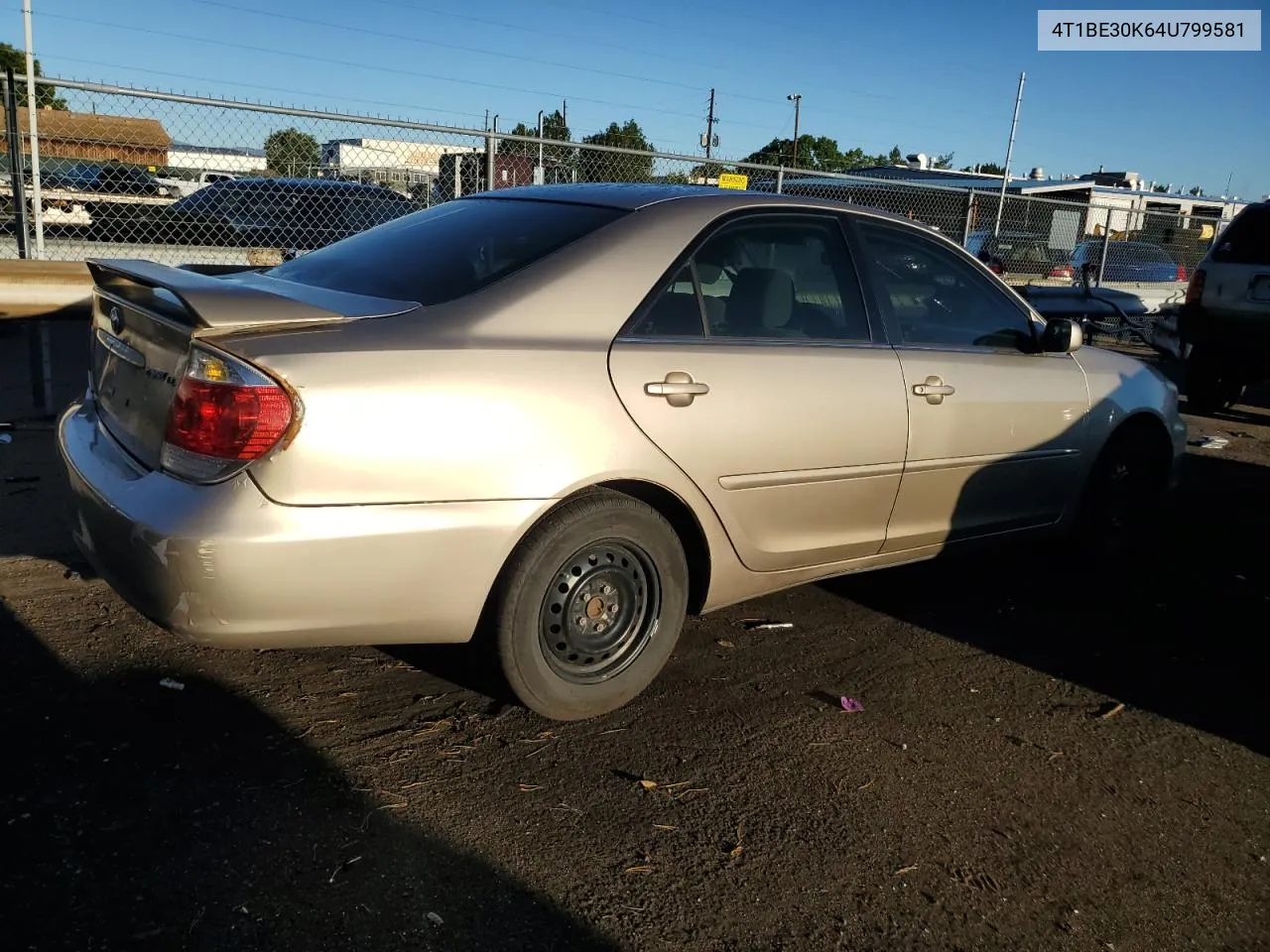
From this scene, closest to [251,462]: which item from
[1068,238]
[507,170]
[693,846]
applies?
[693,846]

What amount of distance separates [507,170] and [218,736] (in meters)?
7.19

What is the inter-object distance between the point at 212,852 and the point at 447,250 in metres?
1.95

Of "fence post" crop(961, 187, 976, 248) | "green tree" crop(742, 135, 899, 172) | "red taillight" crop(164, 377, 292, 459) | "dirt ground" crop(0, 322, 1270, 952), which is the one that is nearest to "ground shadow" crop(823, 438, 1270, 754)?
"dirt ground" crop(0, 322, 1270, 952)

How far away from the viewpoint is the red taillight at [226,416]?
256 centimetres

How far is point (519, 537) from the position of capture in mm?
2943

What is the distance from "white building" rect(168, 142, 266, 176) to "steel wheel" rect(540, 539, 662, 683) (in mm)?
5632

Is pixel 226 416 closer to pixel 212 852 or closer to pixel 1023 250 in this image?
pixel 212 852

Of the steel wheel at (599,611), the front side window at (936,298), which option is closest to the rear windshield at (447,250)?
the steel wheel at (599,611)

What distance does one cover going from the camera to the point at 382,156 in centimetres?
926

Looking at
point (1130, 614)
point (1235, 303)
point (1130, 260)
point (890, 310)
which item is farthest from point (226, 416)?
point (1130, 260)

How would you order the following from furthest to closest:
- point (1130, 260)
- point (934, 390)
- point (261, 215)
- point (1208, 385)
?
point (1130, 260), point (1208, 385), point (261, 215), point (934, 390)

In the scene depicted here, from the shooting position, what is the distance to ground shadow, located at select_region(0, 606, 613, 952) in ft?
7.37

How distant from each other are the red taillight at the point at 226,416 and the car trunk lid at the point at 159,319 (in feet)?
0.35

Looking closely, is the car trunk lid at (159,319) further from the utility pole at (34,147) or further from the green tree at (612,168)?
the green tree at (612,168)
